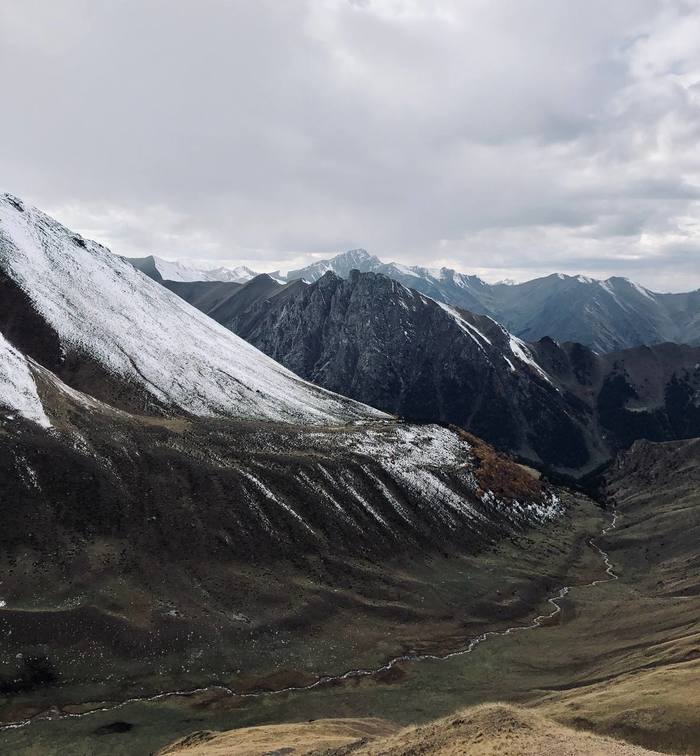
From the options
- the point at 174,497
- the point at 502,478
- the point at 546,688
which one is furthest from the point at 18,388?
the point at 502,478

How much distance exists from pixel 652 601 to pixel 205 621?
66.1 m

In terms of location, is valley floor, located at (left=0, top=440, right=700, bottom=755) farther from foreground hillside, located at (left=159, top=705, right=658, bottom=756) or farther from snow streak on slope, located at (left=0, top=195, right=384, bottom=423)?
snow streak on slope, located at (left=0, top=195, right=384, bottom=423)

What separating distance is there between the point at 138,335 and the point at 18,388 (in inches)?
2270

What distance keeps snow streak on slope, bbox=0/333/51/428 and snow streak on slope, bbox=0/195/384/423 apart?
2580cm

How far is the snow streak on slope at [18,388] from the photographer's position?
287 feet

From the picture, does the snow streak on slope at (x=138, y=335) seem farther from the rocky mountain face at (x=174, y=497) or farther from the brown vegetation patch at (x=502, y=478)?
the brown vegetation patch at (x=502, y=478)

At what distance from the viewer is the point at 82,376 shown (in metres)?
118

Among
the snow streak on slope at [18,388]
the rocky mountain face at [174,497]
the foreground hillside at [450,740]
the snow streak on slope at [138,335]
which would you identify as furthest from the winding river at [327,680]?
the snow streak on slope at [138,335]

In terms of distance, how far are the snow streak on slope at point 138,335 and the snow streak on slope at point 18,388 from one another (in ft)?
84.6

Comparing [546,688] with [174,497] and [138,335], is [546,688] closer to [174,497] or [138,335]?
[174,497]

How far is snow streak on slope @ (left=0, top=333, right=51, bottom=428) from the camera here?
87.6m

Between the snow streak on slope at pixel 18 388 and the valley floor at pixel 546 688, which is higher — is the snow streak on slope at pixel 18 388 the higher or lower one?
the higher one

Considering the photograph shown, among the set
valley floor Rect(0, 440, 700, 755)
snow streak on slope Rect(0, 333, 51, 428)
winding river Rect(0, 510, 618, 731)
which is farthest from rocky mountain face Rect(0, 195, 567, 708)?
valley floor Rect(0, 440, 700, 755)

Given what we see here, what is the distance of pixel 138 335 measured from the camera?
485 feet
